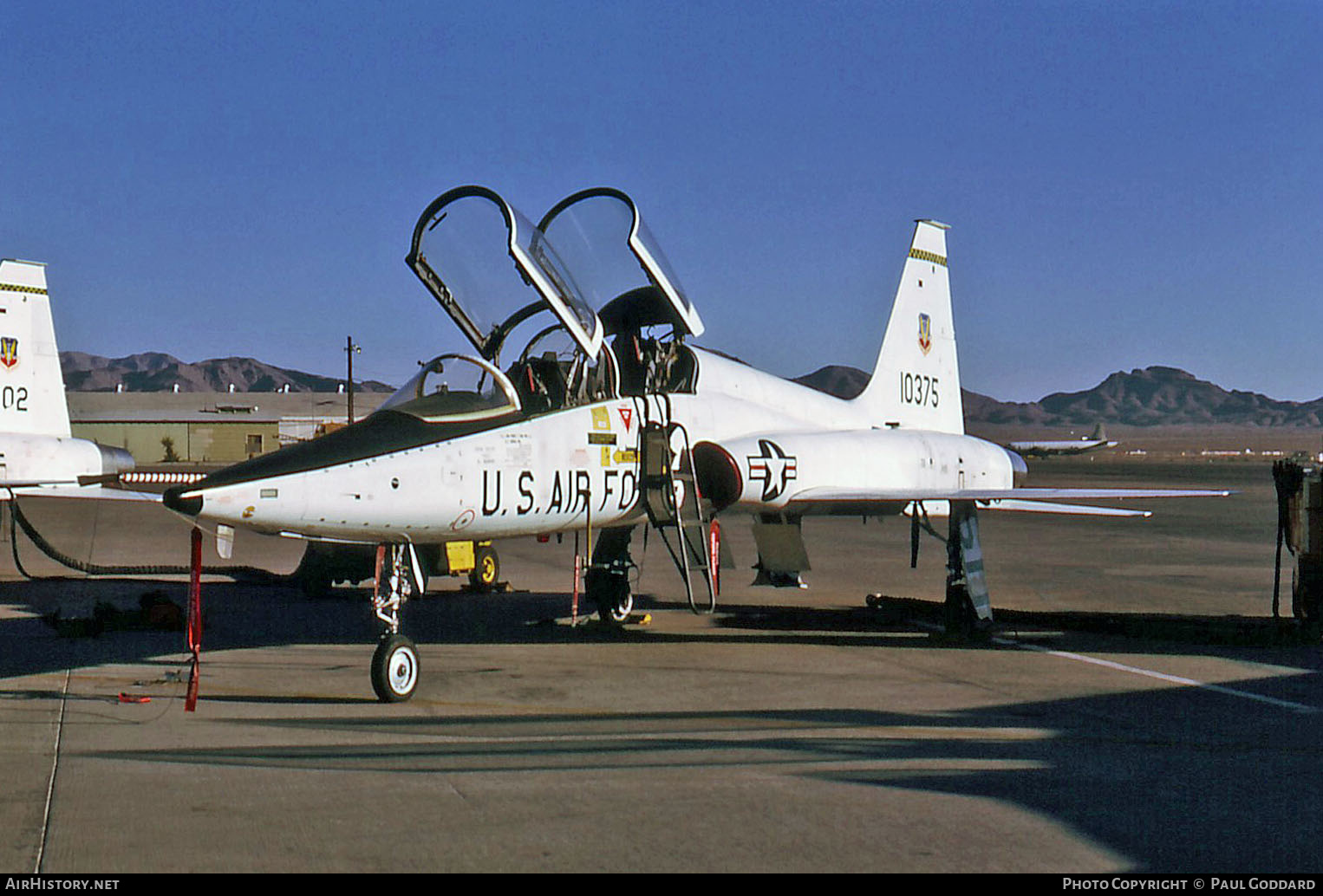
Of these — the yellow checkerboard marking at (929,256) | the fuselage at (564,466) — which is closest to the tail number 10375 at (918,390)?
the fuselage at (564,466)

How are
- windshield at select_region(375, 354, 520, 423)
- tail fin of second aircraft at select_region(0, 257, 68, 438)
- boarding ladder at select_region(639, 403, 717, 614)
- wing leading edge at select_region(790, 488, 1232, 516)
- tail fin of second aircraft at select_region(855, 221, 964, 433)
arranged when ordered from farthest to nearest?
tail fin of second aircraft at select_region(0, 257, 68, 438) → tail fin of second aircraft at select_region(855, 221, 964, 433) → wing leading edge at select_region(790, 488, 1232, 516) → boarding ladder at select_region(639, 403, 717, 614) → windshield at select_region(375, 354, 520, 423)

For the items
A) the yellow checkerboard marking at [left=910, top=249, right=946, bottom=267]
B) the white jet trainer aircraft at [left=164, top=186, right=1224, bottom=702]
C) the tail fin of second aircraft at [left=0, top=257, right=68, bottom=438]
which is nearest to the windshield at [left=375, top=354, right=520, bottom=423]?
the white jet trainer aircraft at [left=164, top=186, right=1224, bottom=702]

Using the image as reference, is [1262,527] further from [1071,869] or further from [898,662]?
[1071,869]

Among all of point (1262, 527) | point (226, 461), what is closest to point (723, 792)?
point (1262, 527)

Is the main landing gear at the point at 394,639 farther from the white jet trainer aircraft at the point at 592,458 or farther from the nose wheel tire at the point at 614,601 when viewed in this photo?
the nose wheel tire at the point at 614,601

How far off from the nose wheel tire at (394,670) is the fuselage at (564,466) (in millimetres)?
766

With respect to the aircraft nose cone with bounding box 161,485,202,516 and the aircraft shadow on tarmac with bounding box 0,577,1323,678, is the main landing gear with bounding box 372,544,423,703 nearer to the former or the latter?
the aircraft nose cone with bounding box 161,485,202,516

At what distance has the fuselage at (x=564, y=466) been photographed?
7910mm

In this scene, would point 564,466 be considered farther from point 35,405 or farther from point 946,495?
point 35,405

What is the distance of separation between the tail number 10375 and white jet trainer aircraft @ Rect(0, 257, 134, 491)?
10.4 metres

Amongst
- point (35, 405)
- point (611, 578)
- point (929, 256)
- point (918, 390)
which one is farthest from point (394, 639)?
point (35, 405)

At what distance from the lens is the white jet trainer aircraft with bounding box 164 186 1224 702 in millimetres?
8266

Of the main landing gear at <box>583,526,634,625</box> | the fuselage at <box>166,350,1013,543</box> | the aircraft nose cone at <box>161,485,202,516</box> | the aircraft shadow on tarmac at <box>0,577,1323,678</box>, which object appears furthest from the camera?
the main landing gear at <box>583,526,634,625</box>

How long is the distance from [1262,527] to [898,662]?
2324 cm
